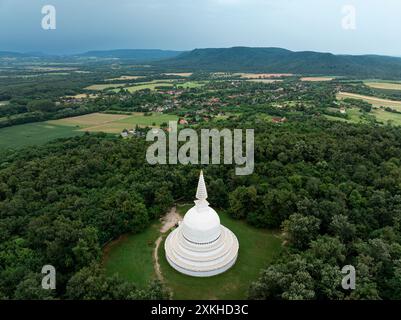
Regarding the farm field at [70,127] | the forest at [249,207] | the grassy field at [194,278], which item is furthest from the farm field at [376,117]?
the grassy field at [194,278]

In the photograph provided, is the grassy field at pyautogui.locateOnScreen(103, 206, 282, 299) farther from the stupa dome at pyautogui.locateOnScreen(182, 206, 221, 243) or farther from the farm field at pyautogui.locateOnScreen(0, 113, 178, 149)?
the farm field at pyautogui.locateOnScreen(0, 113, 178, 149)

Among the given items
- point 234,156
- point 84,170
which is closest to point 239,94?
point 234,156

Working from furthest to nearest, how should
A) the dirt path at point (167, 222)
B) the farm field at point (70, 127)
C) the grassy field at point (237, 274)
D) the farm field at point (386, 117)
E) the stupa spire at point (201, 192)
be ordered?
the farm field at point (386, 117) < the farm field at point (70, 127) < the dirt path at point (167, 222) < the stupa spire at point (201, 192) < the grassy field at point (237, 274)

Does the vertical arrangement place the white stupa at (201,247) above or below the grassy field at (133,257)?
above

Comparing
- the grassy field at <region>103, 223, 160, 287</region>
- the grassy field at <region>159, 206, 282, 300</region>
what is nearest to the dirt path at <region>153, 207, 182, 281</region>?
the grassy field at <region>103, 223, 160, 287</region>

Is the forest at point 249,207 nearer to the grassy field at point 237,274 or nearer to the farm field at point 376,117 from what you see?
the grassy field at point 237,274

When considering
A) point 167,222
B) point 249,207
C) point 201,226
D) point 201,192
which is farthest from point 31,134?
point 201,226
